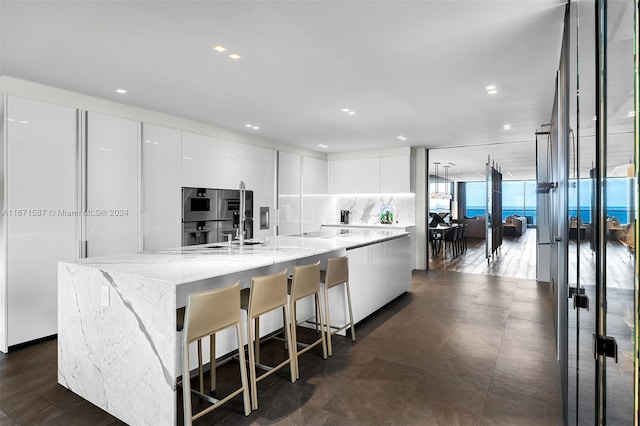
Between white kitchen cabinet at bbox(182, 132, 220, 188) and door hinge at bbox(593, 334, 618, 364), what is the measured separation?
15.6ft

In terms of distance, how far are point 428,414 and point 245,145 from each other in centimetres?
479

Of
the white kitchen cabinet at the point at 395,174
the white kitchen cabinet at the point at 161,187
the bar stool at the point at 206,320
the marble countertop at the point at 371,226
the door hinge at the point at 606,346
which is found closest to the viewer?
the door hinge at the point at 606,346

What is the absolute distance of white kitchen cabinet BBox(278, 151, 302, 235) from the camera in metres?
6.76

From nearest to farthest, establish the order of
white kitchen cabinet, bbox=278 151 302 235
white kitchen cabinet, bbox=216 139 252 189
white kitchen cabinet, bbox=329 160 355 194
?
white kitchen cabinet, bbox=216 139 252 189, white kitchen cabinet, bbox=278 151 302 235, white kitchen cabinet, bbox=329 160 355 194

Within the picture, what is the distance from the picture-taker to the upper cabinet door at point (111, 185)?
396 centimetres

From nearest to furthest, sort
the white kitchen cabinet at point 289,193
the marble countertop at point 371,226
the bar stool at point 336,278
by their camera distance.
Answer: the bar stool at point 336,278 → the white kitchen cabinet at point 289,193 → the marble countertop at point 371,226

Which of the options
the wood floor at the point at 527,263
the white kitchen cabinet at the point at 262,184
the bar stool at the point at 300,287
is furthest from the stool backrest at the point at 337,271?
the white kitchen cabinet at the point at 262,184

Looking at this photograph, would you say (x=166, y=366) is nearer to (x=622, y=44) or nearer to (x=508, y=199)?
(x=622, y=44)

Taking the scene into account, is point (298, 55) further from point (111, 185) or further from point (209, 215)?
point (209, 215)

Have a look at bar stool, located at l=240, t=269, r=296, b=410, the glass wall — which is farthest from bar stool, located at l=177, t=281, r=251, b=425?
the glass wall

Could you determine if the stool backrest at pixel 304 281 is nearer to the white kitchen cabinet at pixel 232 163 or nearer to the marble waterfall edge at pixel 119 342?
the marble waterfall edge at pixel 119 342

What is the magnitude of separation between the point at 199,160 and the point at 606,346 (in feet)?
16.4

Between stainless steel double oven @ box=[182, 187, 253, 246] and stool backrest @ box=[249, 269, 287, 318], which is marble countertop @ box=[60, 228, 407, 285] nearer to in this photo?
stool backrest @ box=[249, 269, 287, 318]

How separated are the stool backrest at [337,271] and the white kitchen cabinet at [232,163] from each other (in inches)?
109
